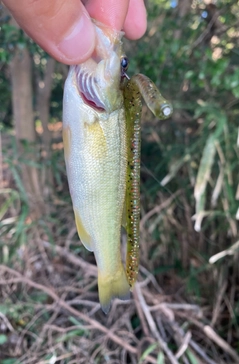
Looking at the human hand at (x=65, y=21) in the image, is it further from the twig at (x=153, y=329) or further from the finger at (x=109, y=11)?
the twig at (x=153, y=329)

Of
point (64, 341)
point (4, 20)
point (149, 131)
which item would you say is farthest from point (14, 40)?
point (64, 341)

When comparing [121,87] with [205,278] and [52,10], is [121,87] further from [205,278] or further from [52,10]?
[205,278]

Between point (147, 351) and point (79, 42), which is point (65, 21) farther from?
point (147, 351)

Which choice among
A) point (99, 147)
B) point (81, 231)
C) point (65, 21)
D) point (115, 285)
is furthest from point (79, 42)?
point (115, 285)

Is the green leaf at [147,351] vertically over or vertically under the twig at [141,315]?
over

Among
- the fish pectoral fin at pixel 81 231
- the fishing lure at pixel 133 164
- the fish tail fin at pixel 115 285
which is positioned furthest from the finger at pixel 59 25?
the fish tail fin at pixel 115 285
